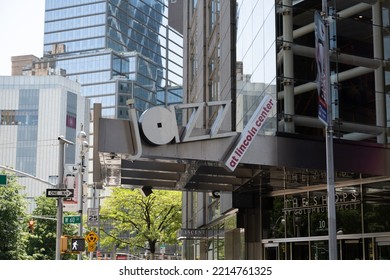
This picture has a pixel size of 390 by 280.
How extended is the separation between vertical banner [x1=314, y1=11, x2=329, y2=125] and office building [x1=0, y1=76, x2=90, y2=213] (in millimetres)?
167281

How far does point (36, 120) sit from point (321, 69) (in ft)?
581

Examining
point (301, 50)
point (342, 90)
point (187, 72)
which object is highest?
point (187, 72)

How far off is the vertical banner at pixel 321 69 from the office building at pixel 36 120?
167281mm

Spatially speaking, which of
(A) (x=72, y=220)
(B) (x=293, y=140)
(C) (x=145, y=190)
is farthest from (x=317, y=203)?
(A) (x=72, y=220)

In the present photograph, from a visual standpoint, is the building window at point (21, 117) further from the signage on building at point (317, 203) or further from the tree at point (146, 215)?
the signage on building at point (317, 203)

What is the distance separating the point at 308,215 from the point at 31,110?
557ft

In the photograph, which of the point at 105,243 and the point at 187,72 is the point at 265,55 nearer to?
the point at 187,72

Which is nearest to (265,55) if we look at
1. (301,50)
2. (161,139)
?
(301,50)

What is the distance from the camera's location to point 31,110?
615ft

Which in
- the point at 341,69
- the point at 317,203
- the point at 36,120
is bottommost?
the point at 317,203

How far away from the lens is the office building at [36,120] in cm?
18312

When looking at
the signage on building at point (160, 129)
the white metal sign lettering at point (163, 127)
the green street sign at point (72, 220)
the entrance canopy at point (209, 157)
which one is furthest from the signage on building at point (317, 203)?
the green street sign at point (72, 220)

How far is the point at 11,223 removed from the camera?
162 feet

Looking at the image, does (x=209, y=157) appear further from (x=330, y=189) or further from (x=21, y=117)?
(x=21, y=117)
